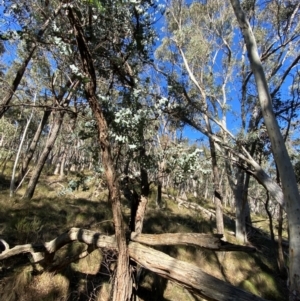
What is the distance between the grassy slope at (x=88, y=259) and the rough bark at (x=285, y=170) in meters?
2.68

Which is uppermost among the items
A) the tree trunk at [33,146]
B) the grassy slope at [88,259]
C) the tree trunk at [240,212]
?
the tree trunk at [33,146]

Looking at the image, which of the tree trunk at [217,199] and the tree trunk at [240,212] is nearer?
the tree trunk at [217,199]

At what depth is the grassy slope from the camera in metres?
5.06

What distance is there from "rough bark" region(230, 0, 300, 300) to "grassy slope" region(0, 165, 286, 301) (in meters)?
2.68

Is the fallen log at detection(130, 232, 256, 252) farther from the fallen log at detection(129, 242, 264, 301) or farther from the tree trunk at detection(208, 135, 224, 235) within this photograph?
the tree trunk at detection(208, 135, 224, 235)

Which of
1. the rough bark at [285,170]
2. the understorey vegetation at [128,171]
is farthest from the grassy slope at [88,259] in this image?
the rough bark at [285,170]

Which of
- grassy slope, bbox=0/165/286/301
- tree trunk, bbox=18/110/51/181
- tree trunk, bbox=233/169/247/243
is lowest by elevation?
grassy slope, bbox=0/165/286/301

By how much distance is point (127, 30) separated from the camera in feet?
15.6

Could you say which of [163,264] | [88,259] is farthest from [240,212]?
[163,264]

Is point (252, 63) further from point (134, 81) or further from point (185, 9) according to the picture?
point (185, 9)

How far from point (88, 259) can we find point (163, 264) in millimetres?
3240

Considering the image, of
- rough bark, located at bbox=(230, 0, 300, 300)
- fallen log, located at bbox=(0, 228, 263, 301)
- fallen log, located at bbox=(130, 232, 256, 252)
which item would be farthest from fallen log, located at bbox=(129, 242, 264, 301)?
rough bark, located at bbox=(230, 0, 300, 300)

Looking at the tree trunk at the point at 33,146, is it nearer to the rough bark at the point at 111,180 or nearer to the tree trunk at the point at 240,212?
the rough bark at the point at 111,180

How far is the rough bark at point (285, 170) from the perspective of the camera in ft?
16.3
